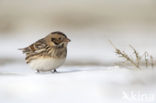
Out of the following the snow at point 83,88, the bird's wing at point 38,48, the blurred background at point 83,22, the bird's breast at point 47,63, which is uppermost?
the blurred background at point 83,22

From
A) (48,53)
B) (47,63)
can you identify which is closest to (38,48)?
(48,53)

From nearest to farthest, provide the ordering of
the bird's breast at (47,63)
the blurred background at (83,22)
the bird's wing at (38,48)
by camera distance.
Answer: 1. the bird's breast at (47,63)
2. the bird's wing at (38,48)
3. the blurred background at (83,22)

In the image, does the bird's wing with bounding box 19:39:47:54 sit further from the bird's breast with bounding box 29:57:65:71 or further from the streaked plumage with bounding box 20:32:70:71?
the bird's breast with bounding box 29:57:65:71

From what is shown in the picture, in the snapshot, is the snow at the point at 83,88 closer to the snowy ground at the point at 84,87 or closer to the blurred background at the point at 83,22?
the snowy ground at the point at 84,87

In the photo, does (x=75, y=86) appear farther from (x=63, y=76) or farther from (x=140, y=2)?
(x=140, y=2)

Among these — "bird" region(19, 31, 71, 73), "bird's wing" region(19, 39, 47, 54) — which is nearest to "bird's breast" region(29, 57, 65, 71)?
"bird" region(19, 31, 71, 73)

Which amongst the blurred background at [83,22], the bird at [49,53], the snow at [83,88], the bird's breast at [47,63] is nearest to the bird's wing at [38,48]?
the bird at [49,53]

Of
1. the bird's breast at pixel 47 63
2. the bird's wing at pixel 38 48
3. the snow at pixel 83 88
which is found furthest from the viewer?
the bird's wing at pixel 38 48
